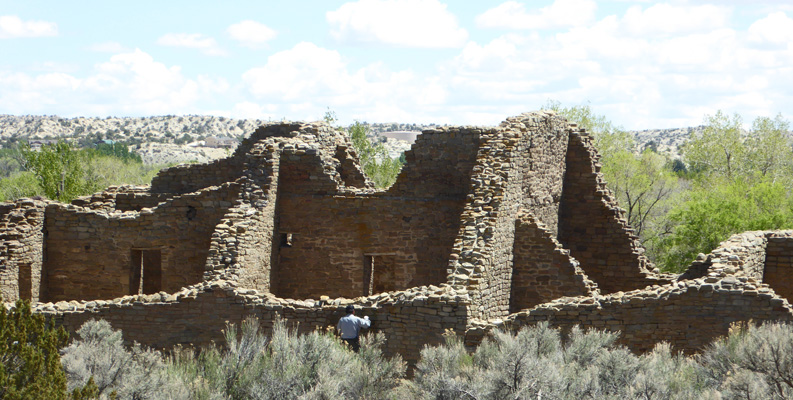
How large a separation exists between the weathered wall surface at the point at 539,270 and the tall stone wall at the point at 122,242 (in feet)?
18.2

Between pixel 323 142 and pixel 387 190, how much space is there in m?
2.28

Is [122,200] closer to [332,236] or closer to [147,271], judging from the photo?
[147,271]

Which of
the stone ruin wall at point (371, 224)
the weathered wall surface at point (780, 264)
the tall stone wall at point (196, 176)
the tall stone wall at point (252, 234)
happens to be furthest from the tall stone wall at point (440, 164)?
the weathered wall surface at point (780, 264)

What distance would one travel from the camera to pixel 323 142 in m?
18.9

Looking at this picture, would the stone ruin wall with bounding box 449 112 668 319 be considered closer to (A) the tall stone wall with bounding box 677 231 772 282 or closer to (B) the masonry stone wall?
(A) the tall stone wall with bounding box 677 231 772 282

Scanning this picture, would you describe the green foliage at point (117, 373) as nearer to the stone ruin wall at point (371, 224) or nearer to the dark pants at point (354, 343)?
the dark pants at point (354, 343)

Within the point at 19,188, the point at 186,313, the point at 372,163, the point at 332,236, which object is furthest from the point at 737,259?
the point at 19,188

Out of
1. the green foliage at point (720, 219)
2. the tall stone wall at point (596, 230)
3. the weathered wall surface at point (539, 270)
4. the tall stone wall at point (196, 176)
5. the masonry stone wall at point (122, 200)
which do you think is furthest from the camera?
the green foliage at point (720, 219)

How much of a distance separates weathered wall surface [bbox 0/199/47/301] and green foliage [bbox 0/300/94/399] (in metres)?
6.26

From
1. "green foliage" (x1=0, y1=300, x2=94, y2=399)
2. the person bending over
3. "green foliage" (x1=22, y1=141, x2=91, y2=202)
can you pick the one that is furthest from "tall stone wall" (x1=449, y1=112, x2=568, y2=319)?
"green foliage" (x1=22, y1=141, x2=91, y2=202)

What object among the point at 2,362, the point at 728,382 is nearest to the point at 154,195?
the point at 2,362

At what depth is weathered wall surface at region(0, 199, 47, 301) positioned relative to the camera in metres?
17.0

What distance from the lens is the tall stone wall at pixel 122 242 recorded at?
17.4 meters

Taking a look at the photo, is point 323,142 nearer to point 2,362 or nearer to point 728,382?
point 2,362
